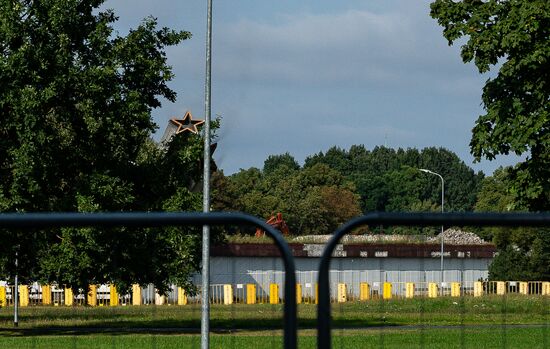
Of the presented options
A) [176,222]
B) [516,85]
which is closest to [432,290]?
[176,222]

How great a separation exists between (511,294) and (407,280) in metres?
0.46

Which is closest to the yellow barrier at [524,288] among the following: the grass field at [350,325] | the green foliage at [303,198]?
the grass field at [350,325]

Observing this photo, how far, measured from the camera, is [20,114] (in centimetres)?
3086

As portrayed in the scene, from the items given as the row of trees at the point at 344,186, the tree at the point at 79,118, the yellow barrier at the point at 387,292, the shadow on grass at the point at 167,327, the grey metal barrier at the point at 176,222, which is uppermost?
the row of trees at the point at 344,186

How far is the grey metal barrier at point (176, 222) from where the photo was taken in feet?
15.5

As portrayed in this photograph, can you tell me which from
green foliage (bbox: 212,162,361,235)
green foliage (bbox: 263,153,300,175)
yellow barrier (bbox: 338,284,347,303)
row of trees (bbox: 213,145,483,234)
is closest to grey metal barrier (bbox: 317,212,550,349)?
yellow barrier (bbox: 338,284,347,303)

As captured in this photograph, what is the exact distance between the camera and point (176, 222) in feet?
16.1

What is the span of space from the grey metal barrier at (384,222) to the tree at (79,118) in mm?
25575

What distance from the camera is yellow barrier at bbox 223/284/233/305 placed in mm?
5156

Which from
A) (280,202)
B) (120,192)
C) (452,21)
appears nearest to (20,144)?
(120,192)

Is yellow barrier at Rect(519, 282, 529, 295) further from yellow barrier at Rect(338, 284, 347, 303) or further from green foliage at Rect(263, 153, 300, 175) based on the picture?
green foliage at Rect(263, 153, 300, 175)

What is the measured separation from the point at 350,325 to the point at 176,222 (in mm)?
815

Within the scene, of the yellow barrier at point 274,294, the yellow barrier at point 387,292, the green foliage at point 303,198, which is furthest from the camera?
the green foliage at point 303,198

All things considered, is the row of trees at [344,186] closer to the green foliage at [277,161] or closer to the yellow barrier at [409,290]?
the green foliage at [277,161]
